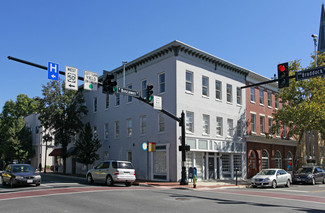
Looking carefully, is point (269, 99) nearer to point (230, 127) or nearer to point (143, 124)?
point (230, 127)

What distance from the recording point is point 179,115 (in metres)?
26.0

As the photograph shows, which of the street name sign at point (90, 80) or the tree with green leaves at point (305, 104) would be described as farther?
Result: the tree with green leaves at point (305, 104)

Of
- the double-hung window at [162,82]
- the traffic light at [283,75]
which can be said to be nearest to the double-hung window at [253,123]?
the double-hung window at [162,82]

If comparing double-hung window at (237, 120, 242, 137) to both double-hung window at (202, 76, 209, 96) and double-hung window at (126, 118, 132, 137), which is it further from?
double-hung window at (126, 118, 132, 137)

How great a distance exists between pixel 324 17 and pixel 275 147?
152 feet

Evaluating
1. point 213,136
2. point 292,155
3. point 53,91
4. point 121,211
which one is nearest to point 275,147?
point 292,155

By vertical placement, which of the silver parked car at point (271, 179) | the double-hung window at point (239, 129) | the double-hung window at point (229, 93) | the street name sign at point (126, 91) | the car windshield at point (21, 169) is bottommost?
the silver parked car at point (271, 179)

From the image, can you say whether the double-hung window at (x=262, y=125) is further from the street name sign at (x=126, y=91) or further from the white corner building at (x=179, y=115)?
the street name sign at (x=126, y=91)

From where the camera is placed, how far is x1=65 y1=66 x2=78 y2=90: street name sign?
14.8 metres

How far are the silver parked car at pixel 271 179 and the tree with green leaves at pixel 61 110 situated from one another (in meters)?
21.4

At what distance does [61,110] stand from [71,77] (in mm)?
21688

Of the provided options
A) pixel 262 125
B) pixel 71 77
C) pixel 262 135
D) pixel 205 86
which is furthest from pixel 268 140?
pixel 71 77

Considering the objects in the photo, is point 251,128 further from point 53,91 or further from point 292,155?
point 53,91

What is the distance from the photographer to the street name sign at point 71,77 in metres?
14.8
